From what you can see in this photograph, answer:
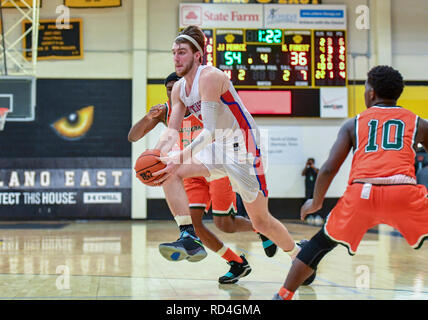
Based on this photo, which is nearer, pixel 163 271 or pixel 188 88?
pixel 188 88

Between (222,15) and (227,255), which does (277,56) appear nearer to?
(222,15)

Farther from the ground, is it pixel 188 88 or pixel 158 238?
pixel 188 88

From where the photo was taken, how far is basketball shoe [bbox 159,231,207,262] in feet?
10.7

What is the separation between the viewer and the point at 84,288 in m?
4.00

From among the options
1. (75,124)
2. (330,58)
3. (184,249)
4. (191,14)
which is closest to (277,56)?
(330,58)

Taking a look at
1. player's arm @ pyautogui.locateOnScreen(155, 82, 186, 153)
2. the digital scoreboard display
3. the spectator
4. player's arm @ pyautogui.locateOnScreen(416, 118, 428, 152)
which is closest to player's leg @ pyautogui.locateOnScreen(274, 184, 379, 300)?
player's arm @ pyautogui.locateOnScreen(416, 118, 428, 152)

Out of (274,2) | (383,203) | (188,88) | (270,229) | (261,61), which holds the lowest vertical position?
(270,229)

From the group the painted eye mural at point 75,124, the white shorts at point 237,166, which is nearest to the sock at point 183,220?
the white shorts at point 237,166

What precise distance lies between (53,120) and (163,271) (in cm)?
924

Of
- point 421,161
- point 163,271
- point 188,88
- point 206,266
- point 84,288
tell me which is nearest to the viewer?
point 188,88

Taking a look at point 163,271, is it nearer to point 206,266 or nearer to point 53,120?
point 206,266
